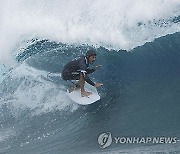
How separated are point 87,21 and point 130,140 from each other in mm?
5669

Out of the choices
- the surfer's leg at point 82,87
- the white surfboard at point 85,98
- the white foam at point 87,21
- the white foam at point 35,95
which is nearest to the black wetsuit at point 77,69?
the surfer's leg at point 82,87

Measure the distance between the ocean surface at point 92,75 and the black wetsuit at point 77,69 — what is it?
85cm

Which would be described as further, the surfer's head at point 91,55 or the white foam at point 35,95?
the white foam at point 35,95

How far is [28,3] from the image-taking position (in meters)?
15.1

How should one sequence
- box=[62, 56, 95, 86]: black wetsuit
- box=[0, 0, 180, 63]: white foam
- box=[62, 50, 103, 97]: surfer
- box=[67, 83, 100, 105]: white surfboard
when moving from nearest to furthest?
box=[62, 50, 103, 97]: surfer < box=[62, 56, 95, 86]: black wetsuit < box=[67, 83, 100, 105]: white surfboard < box=[0, 0, 180, 63]: white foam

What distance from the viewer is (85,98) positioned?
10695 mm

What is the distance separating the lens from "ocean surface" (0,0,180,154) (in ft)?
32.4

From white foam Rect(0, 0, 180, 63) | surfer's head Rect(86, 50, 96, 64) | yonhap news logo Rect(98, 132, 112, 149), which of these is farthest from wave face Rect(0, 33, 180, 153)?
surfer's head Rect(86, 50, 96, 64)

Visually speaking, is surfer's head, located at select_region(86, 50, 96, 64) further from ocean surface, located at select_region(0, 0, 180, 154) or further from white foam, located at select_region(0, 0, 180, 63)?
white foam, located at select_region(0, 0, 180, 63)

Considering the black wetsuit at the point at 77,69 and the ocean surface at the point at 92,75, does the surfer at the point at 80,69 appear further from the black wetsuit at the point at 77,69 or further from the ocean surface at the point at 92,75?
the ocean surface at the point at 92,75

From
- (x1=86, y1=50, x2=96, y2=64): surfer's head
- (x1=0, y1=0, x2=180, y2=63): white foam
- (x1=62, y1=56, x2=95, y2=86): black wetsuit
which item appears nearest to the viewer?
(x1=86, y1=50, x2=96, y2=64): surfer's head

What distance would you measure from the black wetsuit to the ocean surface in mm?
855

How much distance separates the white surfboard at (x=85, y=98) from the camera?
1062 cm

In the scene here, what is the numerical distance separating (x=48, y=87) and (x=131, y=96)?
2.41 meters
